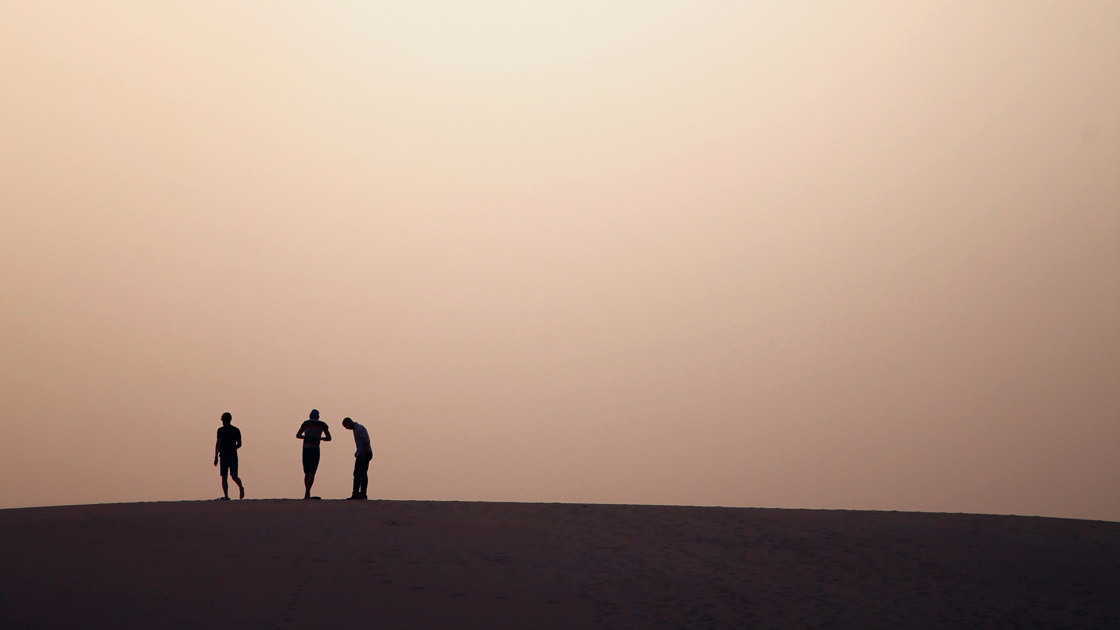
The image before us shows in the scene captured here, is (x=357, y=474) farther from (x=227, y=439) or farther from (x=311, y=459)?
(x=227, y=439)

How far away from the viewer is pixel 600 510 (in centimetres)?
1791

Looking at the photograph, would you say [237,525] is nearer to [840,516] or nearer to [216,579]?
[216,579]

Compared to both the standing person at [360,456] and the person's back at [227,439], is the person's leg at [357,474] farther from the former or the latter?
the person's back at [227,439]

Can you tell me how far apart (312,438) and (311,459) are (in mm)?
461

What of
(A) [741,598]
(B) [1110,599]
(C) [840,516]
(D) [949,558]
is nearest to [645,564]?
(A) [741,598]

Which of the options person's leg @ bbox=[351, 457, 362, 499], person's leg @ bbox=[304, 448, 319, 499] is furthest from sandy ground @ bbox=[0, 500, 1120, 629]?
person's leg @ bbox=[351, 457, 362, 499]

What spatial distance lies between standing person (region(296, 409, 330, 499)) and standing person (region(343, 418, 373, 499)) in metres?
0.45

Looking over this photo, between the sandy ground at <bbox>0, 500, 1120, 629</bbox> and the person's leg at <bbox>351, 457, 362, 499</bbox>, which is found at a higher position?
the person's leg at <bbox>351, 457, 362, 499</bbox>

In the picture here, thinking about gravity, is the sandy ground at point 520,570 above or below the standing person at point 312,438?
below

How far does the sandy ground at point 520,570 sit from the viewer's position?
32.3 feet

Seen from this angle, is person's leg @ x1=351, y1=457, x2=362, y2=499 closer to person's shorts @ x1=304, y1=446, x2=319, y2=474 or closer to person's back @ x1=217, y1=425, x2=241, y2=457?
person's shorts @ x1=304, y1=446, x2=319, y2=474

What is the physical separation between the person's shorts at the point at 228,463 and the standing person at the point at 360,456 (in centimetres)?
224

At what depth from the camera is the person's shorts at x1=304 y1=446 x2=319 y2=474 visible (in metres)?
18.5

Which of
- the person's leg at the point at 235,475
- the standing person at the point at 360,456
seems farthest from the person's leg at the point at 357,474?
the person's leg at the point at 235,475
